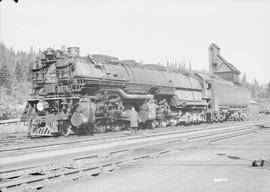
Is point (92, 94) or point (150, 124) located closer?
point (92, 94)

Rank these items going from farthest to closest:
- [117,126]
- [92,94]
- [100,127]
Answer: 1. [117,126]
2. [100,127]
3. [92,94]

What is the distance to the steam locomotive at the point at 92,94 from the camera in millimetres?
20031

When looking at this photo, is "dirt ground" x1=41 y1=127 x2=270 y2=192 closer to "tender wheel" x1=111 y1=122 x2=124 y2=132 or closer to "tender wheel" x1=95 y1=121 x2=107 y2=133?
"tender wheel" x1=95 y1=121 x2=107 y2=133

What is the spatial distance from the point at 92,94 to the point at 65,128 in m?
2.35

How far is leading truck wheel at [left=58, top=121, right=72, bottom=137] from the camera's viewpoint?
20631 millimetres

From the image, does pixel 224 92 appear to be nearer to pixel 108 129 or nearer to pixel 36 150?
pixel 108 129

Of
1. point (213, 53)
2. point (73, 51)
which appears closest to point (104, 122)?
point (73, 51)

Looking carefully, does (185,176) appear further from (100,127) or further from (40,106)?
(100,127)

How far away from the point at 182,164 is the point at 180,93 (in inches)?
761

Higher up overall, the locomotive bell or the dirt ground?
the locomotive bell

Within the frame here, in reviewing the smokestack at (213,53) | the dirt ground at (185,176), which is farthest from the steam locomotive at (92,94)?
the smokestack at (213,53)

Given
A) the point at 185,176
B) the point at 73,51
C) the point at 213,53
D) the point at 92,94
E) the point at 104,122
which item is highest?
the point at 213,53

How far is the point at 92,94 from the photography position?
69.5 ft

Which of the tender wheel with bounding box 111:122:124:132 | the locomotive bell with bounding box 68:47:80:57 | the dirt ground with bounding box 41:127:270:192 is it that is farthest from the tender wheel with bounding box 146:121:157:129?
the dirt ground with bounding box 41:127:270:192
